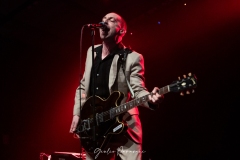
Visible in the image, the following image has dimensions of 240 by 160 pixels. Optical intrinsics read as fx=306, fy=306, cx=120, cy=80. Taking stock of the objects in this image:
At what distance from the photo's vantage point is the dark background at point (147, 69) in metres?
4.91

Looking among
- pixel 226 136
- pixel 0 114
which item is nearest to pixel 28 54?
pixel 0 114

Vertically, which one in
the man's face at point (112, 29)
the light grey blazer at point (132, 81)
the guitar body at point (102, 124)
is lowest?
the guitar body at point (102, 124)

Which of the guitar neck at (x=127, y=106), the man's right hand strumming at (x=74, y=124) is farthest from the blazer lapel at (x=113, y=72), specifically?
the man's right hand strumming at (x=74, y=124)

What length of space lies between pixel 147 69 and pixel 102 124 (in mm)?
3044

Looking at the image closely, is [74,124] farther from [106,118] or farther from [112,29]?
[112,29]

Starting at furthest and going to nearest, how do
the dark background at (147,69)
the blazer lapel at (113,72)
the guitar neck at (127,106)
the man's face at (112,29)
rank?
the dark background at (147,69)
the man's face at (112,29)
the blazer lapel at (113,72)
the guitar neck at (127,106)

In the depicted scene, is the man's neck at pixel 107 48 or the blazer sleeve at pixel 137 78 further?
the man's neck at pixel 107 48

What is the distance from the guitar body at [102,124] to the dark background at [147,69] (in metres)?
2.61

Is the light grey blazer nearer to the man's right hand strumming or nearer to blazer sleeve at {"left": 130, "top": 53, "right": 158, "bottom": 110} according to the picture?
blazer sleeve at {"left": 130, "top": 53, "right": 158, "bottom": 110}

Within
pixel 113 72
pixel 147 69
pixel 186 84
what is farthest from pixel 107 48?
pixel 147 69

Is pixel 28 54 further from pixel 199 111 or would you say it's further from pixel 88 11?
pixel 199 111

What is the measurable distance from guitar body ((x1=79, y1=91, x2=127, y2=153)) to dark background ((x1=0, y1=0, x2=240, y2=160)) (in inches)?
103

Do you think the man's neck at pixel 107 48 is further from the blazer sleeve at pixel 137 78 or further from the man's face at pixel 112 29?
the blazer sleeve at pixel 137 78

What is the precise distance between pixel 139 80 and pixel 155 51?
288 cm
